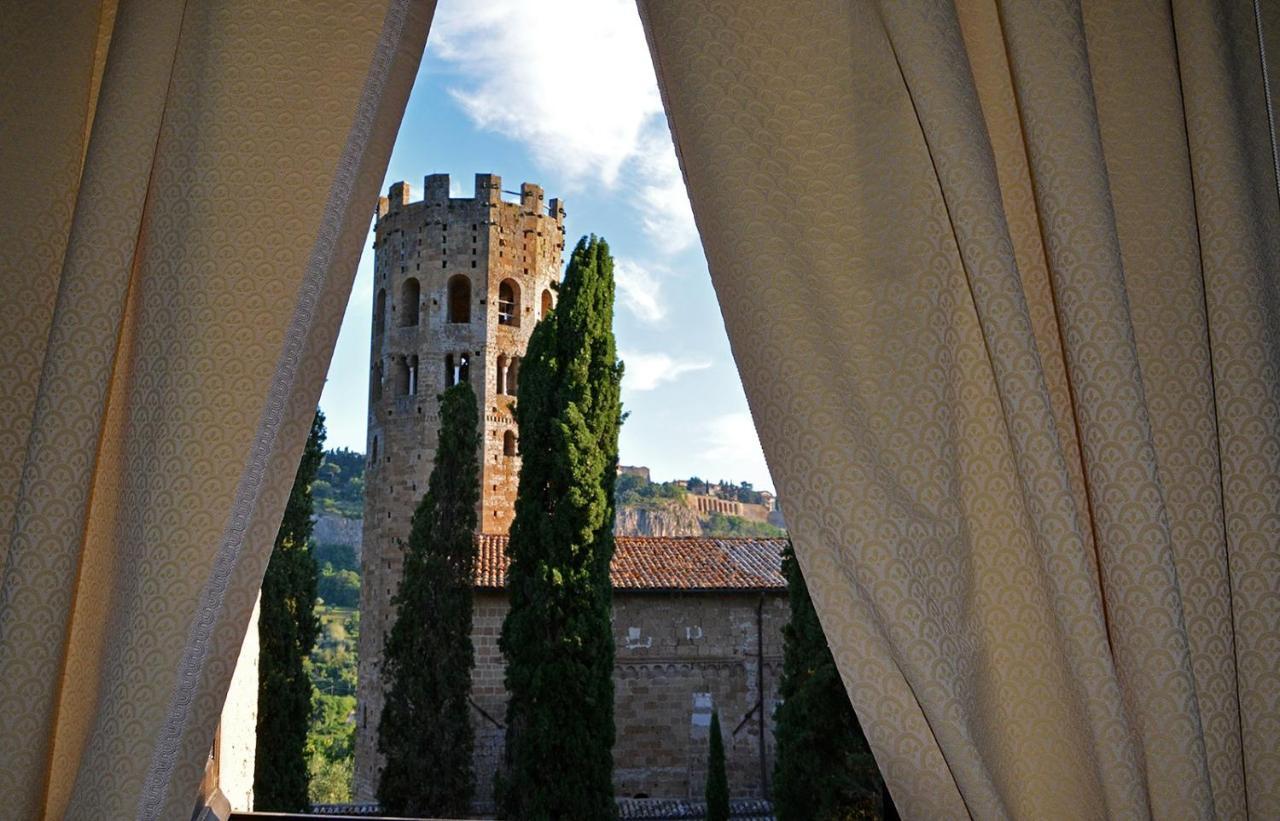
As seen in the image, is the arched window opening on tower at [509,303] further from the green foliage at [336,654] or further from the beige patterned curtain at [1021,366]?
the beige patterned curtain at [1021,366]

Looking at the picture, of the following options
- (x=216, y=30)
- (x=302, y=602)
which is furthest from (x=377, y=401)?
(x=216, y=30)

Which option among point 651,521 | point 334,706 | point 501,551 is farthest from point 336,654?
point 501,551

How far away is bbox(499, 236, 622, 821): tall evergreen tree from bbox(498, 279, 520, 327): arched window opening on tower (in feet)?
21.8

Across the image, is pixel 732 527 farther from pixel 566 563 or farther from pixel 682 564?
pixel 566 563

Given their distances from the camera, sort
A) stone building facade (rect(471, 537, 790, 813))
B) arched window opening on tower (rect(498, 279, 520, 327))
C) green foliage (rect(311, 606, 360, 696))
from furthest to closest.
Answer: green foliage (rect(311, 606, 360, 696))
arched window opening on tower (rect(498, 279, 520, 327))
stone building facade (rect(471, 537, 790, 813))

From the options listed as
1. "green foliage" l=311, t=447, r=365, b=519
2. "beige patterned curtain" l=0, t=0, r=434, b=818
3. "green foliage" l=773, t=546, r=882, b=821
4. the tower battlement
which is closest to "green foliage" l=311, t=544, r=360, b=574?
"green foliage" l=311, t=447, r=365, b=519

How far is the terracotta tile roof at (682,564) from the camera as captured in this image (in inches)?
472

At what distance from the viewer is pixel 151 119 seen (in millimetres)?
1305

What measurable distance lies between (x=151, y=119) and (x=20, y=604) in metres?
0.64

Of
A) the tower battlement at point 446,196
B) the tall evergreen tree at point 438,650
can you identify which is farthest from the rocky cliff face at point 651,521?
the tall evergreen tree at point 438,650

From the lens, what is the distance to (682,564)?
12555mm

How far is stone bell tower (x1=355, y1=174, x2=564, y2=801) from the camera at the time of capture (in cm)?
1617

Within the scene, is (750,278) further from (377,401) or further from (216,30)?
(377,401)

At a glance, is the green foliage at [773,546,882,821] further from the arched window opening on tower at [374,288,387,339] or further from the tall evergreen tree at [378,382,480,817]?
the arched window opening on tower at [374,288,387,339]
